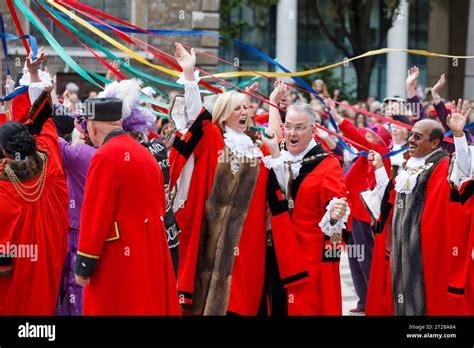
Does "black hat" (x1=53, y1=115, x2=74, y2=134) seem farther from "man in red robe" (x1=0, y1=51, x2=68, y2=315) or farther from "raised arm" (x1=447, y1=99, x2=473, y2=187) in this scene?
"raised arm" (x1=447, y1=99, x2=473, y2=187)

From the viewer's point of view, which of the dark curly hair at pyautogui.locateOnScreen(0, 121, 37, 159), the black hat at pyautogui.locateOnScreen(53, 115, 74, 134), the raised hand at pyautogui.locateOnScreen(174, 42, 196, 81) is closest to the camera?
the dark curly hair at pyautogui.locateOnScreen(0, 121, 37, 159)

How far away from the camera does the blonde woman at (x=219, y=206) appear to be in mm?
7180

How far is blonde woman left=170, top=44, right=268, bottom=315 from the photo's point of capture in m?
7.18

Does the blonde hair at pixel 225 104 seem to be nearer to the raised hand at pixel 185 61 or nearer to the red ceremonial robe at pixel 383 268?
the raised hand at pixel 185 61

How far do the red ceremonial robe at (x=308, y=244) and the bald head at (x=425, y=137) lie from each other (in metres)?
0.96

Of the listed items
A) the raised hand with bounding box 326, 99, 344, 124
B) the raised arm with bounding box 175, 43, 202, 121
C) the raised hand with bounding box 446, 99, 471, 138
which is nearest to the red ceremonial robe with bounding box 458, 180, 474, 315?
the raised hand with bounding box 446, 99, 471, 138

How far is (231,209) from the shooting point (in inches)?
284

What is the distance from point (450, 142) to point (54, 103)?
3.11m

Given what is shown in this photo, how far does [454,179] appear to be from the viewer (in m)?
7.59

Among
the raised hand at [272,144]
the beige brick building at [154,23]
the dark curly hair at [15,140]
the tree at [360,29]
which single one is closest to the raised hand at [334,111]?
the raised hand at [272,144]

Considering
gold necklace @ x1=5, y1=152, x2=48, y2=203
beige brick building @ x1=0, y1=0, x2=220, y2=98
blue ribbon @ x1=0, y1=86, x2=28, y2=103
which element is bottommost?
gold necklace @ x1=5, y1=152, x2=48, y2=203

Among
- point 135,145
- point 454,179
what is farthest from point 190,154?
point 454,179

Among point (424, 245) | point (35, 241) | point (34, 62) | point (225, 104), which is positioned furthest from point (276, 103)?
point (35, 241)

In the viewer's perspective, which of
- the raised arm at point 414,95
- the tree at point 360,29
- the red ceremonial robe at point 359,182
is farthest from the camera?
the tree at point 360,29
